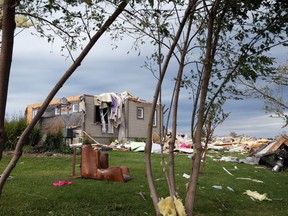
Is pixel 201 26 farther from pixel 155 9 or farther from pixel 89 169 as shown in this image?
pixel 89 169

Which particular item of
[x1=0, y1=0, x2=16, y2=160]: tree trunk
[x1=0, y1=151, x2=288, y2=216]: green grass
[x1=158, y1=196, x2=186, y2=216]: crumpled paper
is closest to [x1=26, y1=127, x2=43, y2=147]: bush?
[x1=0, y1=151, x2=288, y2=216]: green grass

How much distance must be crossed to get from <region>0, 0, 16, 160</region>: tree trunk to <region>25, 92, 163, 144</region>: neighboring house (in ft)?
53.9

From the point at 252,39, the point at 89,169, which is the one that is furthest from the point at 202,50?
the point at 89,169

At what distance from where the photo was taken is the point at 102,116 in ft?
71.1

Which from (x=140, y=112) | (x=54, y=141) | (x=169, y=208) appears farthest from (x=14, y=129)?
(x=169, y=208)

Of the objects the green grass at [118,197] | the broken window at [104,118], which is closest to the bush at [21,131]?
the green grass at [118,197]

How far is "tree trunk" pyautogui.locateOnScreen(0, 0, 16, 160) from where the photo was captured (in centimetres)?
319

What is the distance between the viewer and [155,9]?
147 inches

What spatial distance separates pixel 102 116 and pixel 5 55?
727 inches

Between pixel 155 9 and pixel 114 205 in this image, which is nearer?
pixel 155 9

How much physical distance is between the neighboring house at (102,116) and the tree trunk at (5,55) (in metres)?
16.4

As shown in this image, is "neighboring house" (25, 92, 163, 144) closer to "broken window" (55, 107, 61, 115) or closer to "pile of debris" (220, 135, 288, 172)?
"broken window" (55, 107, 61, 115)

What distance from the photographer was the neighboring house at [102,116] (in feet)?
67.2

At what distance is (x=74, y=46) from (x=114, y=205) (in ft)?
7.98
